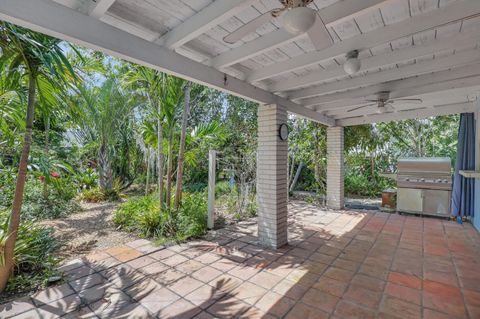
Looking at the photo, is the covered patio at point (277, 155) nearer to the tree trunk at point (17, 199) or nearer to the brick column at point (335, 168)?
the tree trunk at point (17, 199)

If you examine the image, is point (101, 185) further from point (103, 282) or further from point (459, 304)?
point (459, 304)

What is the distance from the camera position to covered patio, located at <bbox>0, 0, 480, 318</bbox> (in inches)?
75.4

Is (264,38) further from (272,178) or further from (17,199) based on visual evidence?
(17,199)

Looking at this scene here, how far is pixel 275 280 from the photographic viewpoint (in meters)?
2.78

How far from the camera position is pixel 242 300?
2.40m

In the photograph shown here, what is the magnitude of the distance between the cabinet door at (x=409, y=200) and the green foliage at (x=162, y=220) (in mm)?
5176

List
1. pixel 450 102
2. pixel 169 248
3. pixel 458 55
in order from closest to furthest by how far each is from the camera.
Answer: pixel 458 55
pixel 169 248
pixel 450 102

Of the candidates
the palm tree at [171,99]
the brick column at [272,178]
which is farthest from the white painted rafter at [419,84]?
the palm tree at [171,99]

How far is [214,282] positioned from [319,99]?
12.0 feet

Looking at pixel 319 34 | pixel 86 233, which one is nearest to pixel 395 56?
pixel 319 34

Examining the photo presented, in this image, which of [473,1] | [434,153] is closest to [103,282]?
[473,1]

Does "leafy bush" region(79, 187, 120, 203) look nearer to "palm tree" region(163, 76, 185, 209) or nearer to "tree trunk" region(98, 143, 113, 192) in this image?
"tree trunk" region(98, 143, 113, 192)

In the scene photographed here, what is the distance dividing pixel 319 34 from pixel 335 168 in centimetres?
558

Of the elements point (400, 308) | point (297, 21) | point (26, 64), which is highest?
point (26, 64)
